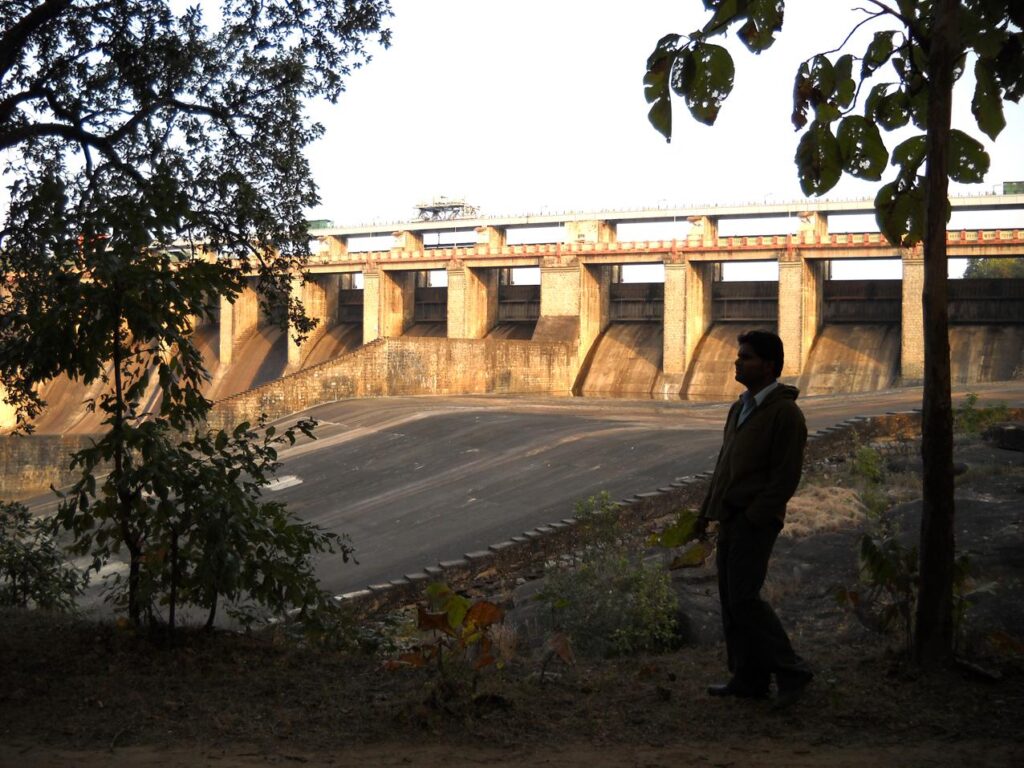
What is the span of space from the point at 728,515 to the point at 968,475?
23.6ft

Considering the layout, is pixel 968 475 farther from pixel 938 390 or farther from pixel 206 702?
pixel 206 702

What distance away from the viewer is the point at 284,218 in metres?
8.98

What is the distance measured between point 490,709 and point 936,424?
6.68 feet

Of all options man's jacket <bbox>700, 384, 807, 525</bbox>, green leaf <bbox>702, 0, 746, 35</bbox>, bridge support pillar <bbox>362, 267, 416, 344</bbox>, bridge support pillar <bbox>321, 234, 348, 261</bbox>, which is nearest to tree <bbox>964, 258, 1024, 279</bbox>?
bridge support pillar <bbox>362, 267, 416, 344</bbox>

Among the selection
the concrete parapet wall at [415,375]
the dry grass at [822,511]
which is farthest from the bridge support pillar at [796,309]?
the dry grass at [822,511]

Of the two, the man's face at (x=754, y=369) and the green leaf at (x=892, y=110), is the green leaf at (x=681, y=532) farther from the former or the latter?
the green leaf at (x=892, y=110)

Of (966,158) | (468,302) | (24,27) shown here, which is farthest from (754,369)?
(468,302)

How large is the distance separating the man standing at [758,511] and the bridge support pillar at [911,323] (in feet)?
86.9

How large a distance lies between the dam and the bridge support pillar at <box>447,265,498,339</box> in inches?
3.0

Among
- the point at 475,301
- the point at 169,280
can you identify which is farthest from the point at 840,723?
the point at 475,301

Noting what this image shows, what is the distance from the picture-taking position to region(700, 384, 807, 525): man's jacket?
13.0 feet

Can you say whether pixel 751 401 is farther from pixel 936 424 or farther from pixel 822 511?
pixel 822 511

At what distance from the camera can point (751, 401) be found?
418cm

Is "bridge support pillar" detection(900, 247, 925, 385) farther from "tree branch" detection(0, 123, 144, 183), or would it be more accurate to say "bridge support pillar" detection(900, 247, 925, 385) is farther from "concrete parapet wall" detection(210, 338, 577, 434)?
"tree branch" detection(0, 123, 144, 183)
